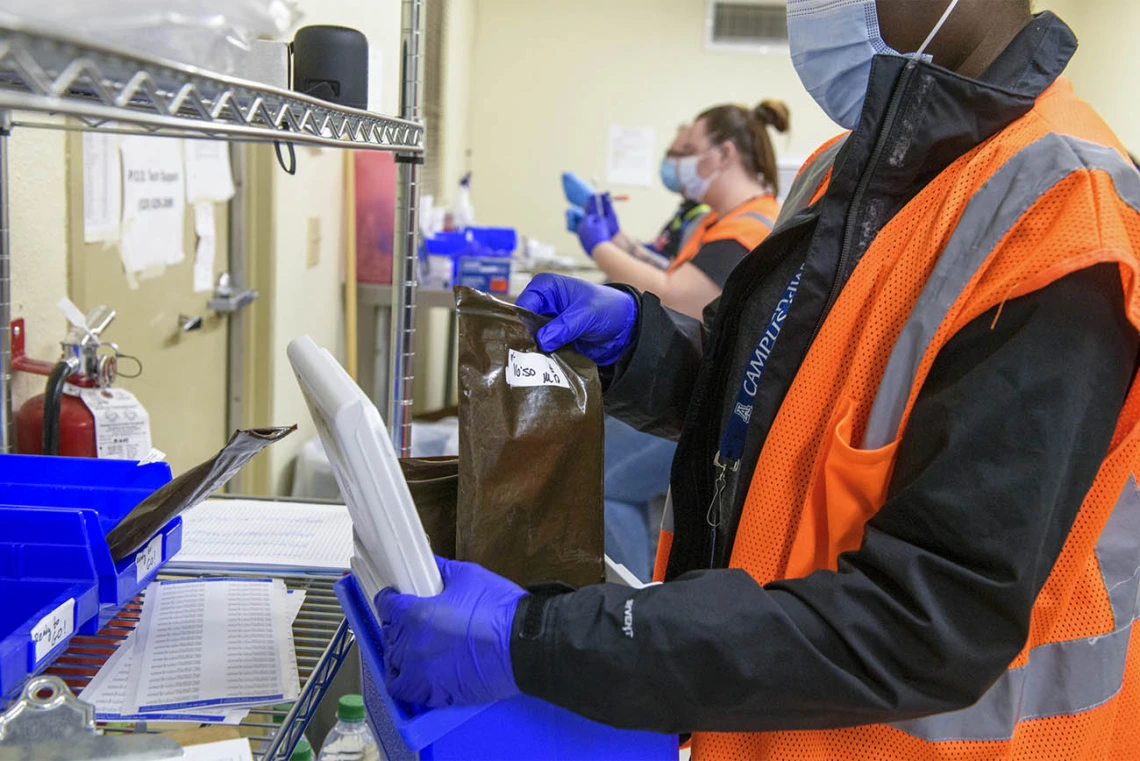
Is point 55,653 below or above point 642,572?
above

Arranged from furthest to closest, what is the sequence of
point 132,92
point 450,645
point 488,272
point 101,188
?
1. point 488,272
2. point 101,188
3. point 450,645
4. point 132,92

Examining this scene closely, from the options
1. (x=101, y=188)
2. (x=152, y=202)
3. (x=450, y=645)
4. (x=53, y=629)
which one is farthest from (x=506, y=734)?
(x=152, y=202)

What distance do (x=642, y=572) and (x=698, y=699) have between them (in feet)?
6.40

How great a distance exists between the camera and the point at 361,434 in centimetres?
65

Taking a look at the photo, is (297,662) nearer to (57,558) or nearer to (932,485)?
(57,558)

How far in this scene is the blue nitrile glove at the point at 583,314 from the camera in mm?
1048

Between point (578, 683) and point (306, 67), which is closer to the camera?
point (578, 683)

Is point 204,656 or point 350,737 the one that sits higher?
point 204,656

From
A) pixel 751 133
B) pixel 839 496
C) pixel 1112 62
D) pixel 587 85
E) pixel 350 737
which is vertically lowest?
pixel 350 737

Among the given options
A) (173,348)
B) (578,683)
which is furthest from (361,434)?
(173,348)

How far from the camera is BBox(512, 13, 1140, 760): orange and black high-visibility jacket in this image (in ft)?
→ 2.39

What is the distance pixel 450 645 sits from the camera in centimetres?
73

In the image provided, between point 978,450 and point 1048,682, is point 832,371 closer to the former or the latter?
point 978,450

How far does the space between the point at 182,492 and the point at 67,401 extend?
0.45 meters
